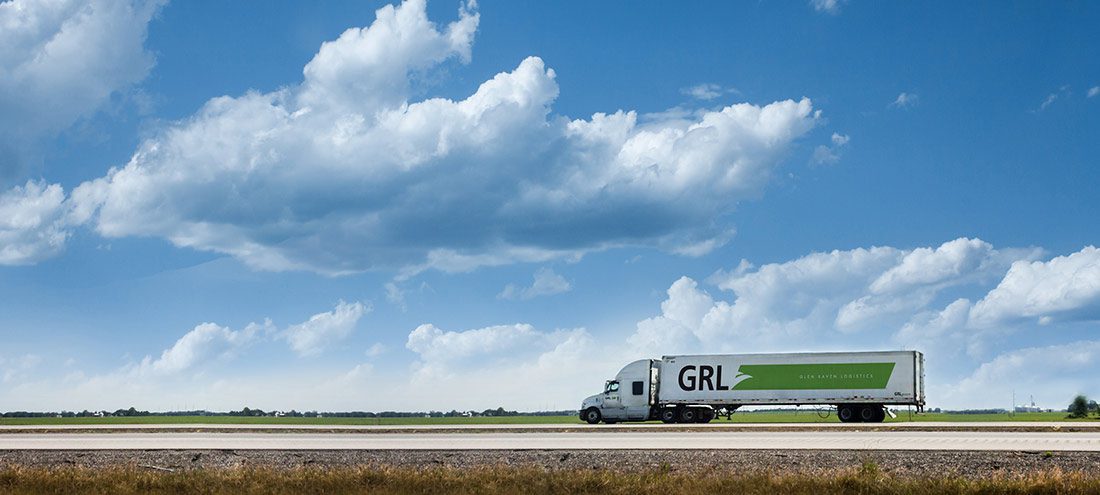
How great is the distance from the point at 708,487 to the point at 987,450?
40.4 ft

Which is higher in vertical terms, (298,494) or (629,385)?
(629,385)

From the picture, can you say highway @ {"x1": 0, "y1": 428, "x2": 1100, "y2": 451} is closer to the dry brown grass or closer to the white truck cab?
the dry brown grass

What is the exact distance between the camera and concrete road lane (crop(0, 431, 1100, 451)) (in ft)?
111

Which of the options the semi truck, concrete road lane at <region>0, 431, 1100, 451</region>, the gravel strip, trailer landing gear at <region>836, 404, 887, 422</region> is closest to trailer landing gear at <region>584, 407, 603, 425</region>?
the semi truck

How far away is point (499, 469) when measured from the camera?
25984 mm

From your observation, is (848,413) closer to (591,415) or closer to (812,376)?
(812,376)

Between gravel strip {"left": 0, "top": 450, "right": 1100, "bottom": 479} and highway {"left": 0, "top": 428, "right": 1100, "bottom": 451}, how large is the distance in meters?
1.99

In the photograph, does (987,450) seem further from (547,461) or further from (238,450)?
(238,450)

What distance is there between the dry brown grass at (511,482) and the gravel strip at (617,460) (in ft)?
5.76

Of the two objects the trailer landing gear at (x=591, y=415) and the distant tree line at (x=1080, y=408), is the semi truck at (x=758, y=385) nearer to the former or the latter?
the trailer landing gear at (x=591, y=415)

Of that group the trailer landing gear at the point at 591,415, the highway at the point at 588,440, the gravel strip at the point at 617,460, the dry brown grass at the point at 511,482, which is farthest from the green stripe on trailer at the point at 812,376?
the dry brown grass at the point at 511,482

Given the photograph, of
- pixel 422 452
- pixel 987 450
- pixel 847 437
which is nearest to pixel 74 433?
pixel 422 452

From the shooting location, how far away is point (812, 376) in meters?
56.2

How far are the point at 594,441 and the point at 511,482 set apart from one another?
14308 millimetres
